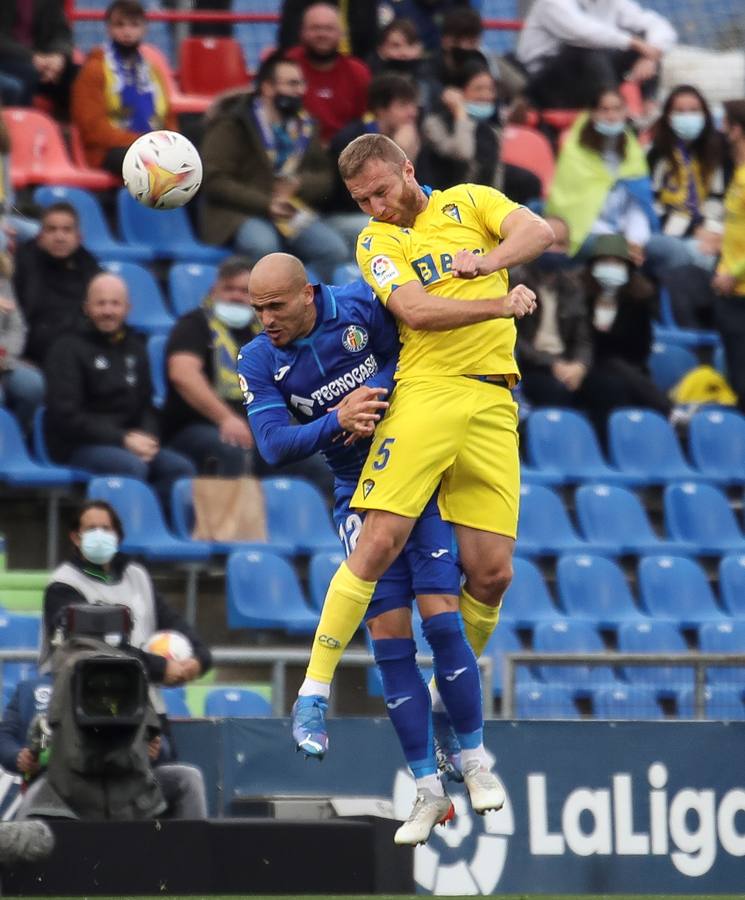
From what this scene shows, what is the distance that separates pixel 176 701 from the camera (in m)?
10.6

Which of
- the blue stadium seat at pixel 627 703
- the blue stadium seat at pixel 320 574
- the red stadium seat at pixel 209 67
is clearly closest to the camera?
the blue stadium seat at pixel 627 703

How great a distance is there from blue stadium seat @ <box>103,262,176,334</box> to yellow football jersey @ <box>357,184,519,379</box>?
16.2 feet

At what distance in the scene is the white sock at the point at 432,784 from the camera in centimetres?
779

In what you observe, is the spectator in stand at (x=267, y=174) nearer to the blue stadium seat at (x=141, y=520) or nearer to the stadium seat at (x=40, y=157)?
the stadium seat at (x=40, y=157)

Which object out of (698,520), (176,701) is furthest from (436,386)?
(698,520)

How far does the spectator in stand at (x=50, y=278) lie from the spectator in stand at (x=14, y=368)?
92 millimetres

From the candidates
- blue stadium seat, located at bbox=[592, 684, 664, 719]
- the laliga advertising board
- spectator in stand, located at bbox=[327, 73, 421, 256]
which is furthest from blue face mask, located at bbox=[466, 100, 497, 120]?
the laliga advertising board

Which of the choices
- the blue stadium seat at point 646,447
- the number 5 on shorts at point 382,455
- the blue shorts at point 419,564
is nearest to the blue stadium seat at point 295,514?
the blue stadium seat at point 646,447

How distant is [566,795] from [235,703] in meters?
1.71

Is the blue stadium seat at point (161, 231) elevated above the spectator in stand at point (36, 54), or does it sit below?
below

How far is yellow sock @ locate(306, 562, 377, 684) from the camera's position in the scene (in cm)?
767

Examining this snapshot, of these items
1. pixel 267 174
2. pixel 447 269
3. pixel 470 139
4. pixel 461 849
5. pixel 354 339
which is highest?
pixel 470 139

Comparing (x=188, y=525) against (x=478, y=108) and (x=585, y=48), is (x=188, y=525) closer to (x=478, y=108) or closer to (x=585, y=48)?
(x=478, y=108)

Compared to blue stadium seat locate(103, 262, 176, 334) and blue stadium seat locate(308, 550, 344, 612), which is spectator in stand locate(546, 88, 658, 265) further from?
blue stadium seat locate(308, 550, 344, 612)
